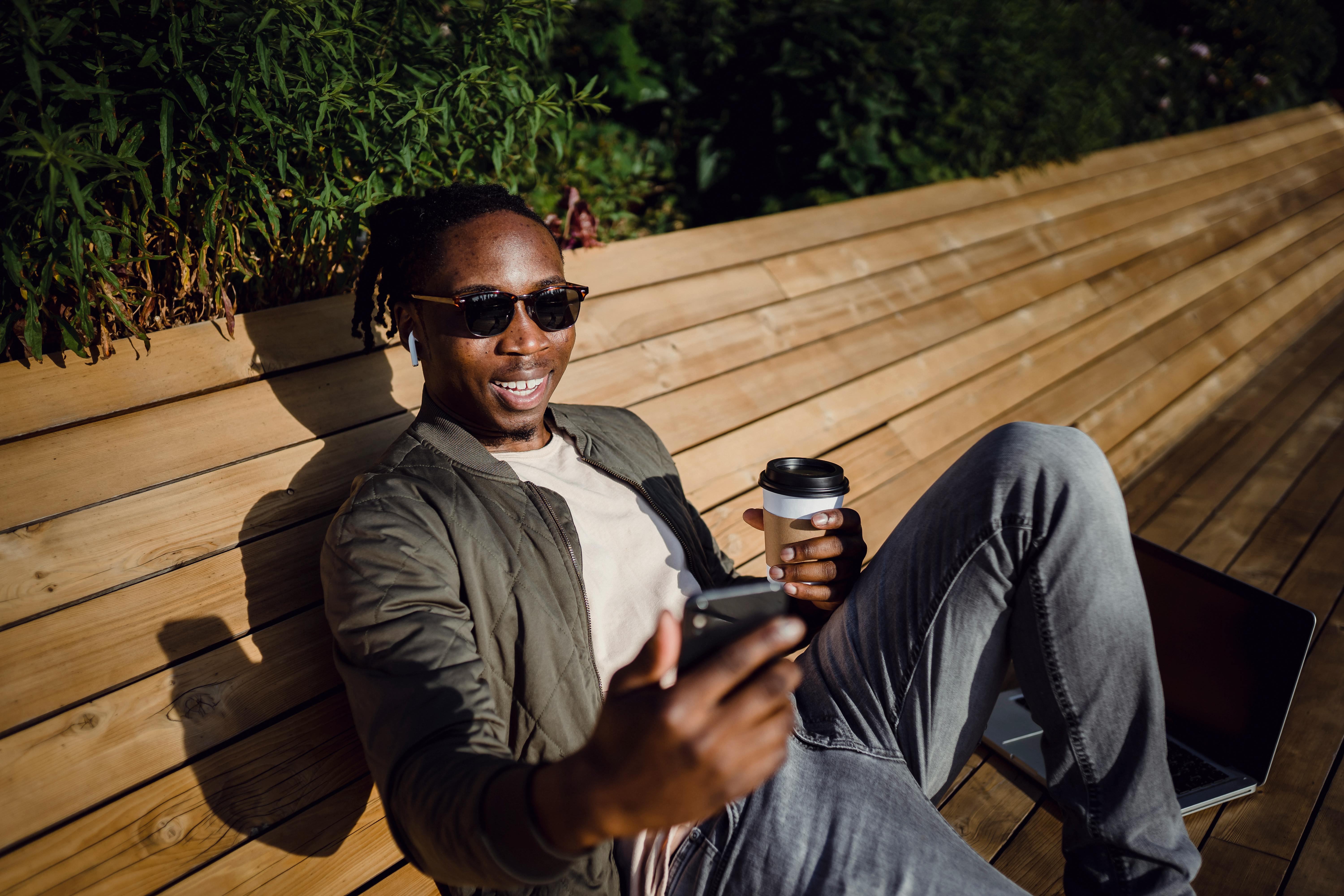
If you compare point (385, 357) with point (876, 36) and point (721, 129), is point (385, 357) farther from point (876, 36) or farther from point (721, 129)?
point (876, 36)

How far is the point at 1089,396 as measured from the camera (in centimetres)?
359

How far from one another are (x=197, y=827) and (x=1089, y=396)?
365 centimetres

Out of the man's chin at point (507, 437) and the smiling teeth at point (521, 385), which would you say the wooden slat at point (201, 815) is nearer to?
the man's chin at point (507, 437)

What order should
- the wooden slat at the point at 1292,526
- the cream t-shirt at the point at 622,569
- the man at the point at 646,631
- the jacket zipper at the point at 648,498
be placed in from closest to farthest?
the man at the point at 646,631
the cream t-shirt at the point at 622,569
the jacket zipper at the point at 648,498
the wooden slat at the point at 1292,526

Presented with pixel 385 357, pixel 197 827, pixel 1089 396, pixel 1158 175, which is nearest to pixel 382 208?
pixel 385 357

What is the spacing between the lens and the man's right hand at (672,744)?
733 mm

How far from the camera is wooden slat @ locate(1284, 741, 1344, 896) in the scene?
160 centimetres

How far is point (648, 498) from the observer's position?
1.65 meters

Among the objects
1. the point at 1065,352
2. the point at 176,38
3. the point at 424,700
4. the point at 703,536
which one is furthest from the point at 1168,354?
the point at 176,38

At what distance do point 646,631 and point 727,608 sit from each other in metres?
0.16

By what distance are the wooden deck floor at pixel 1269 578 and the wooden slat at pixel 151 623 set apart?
1.57 m

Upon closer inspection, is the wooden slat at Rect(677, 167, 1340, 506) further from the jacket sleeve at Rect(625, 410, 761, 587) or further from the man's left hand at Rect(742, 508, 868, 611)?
the man's left hand at Rect(742, 508, 868, 611)

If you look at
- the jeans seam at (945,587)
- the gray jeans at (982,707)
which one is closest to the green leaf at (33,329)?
the gray jeans at (982,707)

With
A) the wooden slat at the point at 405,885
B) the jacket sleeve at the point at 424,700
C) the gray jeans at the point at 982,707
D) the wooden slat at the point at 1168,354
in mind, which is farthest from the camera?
the wooden slat at the point at 1168,354
